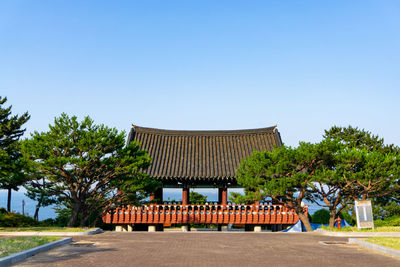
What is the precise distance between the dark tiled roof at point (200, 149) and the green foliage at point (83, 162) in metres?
3.58

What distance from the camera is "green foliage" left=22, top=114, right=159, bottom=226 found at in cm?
1978

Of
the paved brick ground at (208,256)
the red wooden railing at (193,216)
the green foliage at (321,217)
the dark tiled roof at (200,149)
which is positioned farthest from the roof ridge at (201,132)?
the paved brick ground at (208,256)

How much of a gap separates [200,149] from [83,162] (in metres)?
11.8

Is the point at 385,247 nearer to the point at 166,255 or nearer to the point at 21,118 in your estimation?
the point at 166,255

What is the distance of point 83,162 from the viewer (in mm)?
19375

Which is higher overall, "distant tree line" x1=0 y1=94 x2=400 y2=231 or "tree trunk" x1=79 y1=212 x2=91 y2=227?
"distant tree line" x1=0 y1=94 x2=400 y2=231

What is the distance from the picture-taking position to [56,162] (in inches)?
754

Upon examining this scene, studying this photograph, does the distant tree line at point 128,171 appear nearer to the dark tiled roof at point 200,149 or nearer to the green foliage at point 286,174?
the green foliage at point 286,174

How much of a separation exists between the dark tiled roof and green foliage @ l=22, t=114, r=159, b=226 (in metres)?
3.58

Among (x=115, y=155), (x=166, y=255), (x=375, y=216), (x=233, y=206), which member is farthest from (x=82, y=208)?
(x=375, y=216)

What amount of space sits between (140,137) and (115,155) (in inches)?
357

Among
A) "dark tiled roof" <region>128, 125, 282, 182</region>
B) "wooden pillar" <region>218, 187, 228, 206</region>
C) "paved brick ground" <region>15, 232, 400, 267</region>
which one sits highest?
"dark tiled roof" <region>128, 125, 282, 182</region>

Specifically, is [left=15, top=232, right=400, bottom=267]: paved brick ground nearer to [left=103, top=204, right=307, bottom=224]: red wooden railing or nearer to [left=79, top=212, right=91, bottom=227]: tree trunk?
[left=79, top=212, right=91, bottom=227]: tree trunk

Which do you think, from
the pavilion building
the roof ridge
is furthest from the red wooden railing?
the roof ridge
